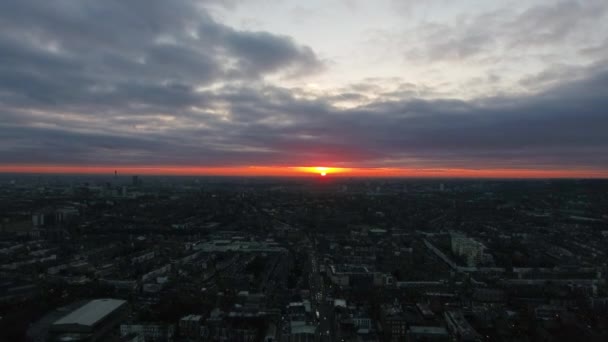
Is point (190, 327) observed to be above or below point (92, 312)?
below

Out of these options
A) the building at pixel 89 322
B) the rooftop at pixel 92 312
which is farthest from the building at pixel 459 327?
the rooftop at pixel 92 312

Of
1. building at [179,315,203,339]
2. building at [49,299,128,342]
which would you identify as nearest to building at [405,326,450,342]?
building at [179,315,203,339]

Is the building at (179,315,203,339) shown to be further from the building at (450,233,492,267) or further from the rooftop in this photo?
the building at (450,233,492,267)

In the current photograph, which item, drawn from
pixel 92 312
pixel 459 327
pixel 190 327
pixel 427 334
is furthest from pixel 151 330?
pixel 459 327

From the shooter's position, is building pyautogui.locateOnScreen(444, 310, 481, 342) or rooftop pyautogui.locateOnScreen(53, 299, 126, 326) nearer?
building pyautogui.locateOnScreen(444, 310, 481, 342)

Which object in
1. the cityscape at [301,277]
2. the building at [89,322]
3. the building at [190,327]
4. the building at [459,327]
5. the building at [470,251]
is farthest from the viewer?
the building at [470,251]

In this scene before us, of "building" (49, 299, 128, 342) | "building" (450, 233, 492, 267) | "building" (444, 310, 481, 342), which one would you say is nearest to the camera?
"building" (444, 310, 481, 342)

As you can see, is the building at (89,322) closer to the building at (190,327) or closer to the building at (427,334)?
the building at (190,327)

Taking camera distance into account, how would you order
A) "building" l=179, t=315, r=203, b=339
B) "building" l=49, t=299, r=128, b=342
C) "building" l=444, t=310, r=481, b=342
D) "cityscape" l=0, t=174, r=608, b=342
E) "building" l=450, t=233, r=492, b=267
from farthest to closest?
"building" l=450, t=233, r=492, b=267, "cityscape" l=0, t=174, r=608, b=342, "building" l=179, t=315, r=203, b=339, "building" l=49, t=299, r=128, b=342, "building" l=444, t=310, r=481, b=342

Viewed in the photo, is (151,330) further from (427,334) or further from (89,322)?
(427,334)
